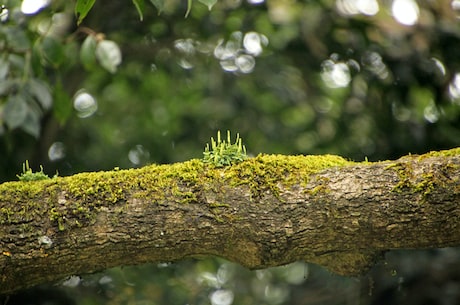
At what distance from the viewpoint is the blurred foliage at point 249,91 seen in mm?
4914

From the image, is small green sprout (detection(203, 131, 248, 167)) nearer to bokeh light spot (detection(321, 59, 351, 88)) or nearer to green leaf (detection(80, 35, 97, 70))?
green leaf (detection(80, 35, 97, 70))

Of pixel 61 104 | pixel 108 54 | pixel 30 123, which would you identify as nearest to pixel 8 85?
pixel 30 123

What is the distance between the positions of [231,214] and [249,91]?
3107 millimetres

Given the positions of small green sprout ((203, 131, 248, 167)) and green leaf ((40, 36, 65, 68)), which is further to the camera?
green leaf ((40, 36, 65, 68))

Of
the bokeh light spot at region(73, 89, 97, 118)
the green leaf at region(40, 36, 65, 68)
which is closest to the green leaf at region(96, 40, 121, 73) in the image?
the green leaf at region(40, 36, 65, 68)

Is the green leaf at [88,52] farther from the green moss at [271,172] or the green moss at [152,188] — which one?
the green moss at [271,172]

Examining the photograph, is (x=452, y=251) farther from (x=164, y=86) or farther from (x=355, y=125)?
(x=164, y=86)

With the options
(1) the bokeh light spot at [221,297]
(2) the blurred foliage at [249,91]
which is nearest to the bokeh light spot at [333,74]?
(2) the blurred foliage at [249,91]

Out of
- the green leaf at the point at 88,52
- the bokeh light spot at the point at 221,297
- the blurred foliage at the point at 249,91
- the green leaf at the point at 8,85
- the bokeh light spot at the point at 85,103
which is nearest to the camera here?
the green leaf at the point at 88,52

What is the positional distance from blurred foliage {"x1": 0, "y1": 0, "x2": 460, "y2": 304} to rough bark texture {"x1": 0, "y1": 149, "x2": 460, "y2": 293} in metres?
2.00

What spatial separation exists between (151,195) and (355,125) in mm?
3152

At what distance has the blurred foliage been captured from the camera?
491cm

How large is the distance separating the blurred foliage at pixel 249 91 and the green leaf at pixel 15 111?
2.67 ft

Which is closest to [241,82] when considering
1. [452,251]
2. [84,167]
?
[84,167]
